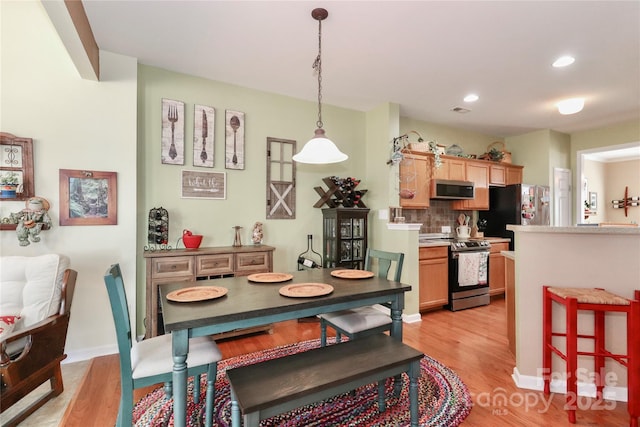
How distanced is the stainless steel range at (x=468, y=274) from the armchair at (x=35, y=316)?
4117 mm

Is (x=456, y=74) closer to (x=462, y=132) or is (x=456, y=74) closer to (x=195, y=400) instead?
(x=462, y=132)

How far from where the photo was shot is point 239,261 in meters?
3.10

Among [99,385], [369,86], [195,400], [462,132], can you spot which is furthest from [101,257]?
[462,132]

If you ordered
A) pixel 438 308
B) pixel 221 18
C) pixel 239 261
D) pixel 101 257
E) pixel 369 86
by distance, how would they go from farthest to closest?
pixel 438 308 < pixel 369 86 < pixel 239 261 < pixel 101 257 < pixel 221 18

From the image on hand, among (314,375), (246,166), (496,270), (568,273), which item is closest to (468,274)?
(496,270)

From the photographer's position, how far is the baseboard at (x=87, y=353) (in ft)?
8.67

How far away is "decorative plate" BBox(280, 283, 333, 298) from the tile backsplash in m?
2.99

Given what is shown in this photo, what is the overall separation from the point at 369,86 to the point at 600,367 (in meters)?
3.25

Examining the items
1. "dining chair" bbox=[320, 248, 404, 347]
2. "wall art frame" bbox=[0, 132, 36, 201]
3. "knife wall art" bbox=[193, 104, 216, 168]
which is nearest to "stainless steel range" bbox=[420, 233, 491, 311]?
"dining chair" bbox=[320, 248, 404, 347]

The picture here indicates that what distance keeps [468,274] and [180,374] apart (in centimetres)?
385

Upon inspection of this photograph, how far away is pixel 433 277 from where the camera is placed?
4004 millimetres

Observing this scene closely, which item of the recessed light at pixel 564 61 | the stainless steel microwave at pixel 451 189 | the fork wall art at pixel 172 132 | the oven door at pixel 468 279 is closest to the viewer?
the recessed light at pixel 564 61

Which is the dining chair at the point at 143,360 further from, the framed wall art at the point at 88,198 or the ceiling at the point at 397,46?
the ceiling at the point at 397,46

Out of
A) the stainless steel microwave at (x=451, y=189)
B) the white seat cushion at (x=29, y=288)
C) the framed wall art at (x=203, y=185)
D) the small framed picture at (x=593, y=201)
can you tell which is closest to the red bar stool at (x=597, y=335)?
the stainless steel microwave at (x=451, y=189)
